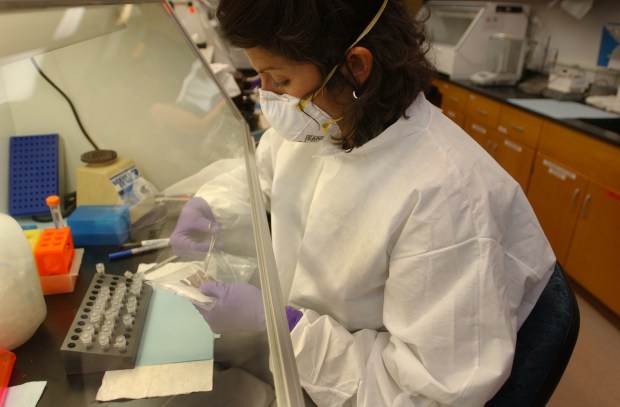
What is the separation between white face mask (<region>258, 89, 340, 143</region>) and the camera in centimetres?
86

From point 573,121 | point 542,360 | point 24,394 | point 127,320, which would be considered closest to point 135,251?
point 127,320

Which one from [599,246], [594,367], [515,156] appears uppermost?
[515,156]

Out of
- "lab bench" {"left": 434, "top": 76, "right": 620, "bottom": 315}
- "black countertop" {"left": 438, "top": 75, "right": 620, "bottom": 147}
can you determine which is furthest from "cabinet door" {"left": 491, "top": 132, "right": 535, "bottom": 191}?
"black countertop" {"left": 438, "top": 75, "right": 620, "bottom": 147}

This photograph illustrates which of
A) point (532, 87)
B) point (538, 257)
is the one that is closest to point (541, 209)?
point (532, 87)

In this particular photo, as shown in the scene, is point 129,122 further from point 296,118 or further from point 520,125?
point 520,125

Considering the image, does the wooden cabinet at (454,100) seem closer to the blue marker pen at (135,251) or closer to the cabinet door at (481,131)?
the cabinet door at (481,131)

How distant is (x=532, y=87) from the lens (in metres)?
3.11

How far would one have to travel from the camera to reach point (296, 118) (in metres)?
0.87

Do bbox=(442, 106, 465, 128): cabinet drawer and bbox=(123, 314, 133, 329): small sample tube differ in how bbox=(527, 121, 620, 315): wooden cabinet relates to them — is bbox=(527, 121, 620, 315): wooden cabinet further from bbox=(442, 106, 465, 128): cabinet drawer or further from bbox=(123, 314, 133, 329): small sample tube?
bbox=(123, 314, 133, 329): small sample tube

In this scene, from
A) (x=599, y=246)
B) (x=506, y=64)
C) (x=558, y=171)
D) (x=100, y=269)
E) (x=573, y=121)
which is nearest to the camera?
(x=100, y=269)

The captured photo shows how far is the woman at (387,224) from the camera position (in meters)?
0.71

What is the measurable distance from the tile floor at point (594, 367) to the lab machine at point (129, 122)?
1.60 meters

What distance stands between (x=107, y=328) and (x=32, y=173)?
2.28ft

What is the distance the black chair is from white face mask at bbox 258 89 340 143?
1.71 ft
